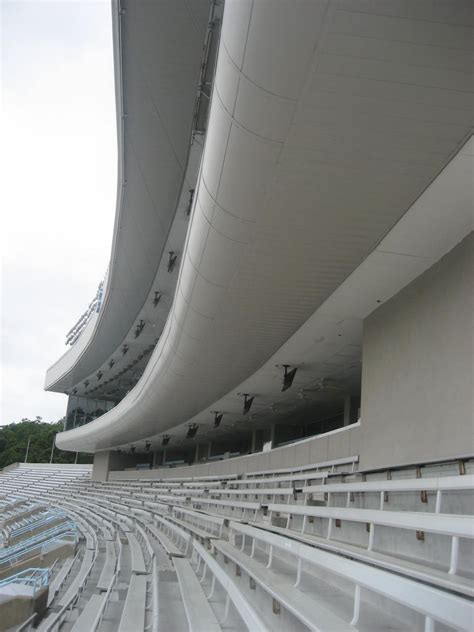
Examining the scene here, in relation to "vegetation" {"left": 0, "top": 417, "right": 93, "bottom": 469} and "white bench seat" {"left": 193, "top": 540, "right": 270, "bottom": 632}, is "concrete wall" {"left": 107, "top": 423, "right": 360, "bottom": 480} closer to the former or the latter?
"white bench seat" {"left": 193, "top": 540, "right": 270, "bottom": 632}

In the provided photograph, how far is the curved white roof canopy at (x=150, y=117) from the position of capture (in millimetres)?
6547

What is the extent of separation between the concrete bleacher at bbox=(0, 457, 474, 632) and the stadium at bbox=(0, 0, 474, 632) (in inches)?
0.8

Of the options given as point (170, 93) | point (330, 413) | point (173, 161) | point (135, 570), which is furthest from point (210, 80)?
point (330, 413)

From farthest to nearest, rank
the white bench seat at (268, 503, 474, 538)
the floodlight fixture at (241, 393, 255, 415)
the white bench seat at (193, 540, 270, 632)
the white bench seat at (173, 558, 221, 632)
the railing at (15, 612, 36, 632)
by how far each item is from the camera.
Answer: the floodlight fixture at (241, 393, 255, 415) → the railing at (15, 612, 36, 632) → the white bench seat at (173, 558, 221, 632) → the white bench seat at (193, 540, 270, 632) → the white bench seat at (268, 503, 474, 538)

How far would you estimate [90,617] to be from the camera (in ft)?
16.9

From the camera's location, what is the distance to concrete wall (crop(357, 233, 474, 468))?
446cm

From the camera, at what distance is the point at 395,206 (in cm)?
412

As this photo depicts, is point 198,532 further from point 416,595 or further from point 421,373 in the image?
point 416,595

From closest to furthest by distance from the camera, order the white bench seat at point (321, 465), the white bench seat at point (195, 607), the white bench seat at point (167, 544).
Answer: the white bench seat at point (195, 607) → the white bench seat at point (321, 465) → the white bench seat at point (167, 544)

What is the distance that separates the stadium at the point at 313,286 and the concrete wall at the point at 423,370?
0.02 metres

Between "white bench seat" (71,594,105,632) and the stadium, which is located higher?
the stadium

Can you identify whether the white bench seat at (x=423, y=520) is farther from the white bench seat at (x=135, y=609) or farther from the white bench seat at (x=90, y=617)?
the white bench seat at (x=90, y=617)

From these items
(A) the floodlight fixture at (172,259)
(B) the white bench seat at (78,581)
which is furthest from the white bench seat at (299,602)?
(A) the floodlight fixture at (172,259)

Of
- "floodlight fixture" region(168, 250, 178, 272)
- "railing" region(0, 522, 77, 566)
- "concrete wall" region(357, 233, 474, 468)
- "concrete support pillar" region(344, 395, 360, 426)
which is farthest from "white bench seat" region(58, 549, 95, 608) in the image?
"floodlight fixture" region(168, 250, 178, 272)
